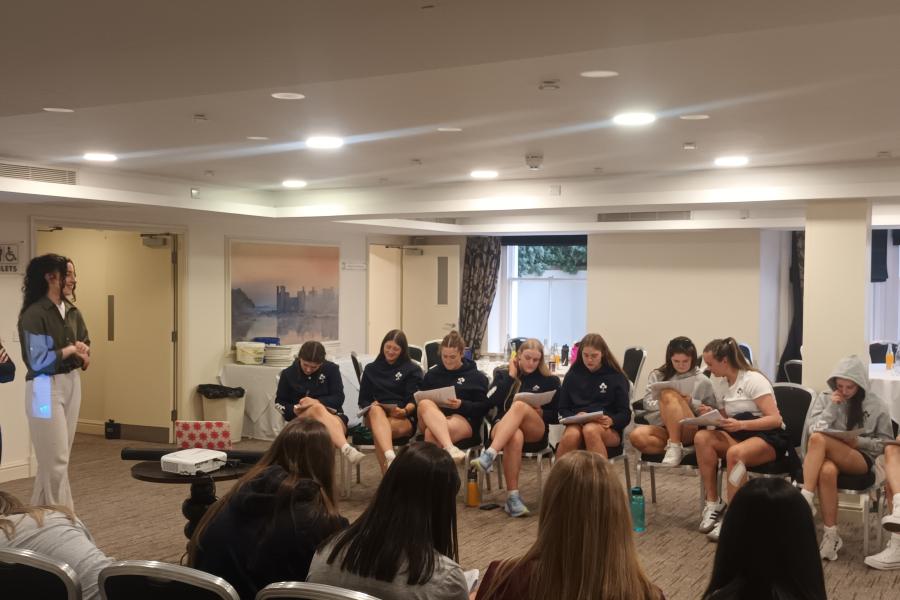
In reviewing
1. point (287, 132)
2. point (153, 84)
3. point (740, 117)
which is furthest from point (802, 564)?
point (287, 132)

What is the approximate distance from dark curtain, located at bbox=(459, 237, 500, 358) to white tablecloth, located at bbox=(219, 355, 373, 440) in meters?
3.27

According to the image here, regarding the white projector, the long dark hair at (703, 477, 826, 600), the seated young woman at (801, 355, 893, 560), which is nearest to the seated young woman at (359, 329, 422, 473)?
the white projector

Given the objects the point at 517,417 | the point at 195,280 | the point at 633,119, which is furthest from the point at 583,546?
the point at 195,280

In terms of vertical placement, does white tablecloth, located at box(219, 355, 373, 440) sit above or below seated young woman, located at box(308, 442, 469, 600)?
below

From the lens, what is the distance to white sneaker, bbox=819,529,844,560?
5031mm

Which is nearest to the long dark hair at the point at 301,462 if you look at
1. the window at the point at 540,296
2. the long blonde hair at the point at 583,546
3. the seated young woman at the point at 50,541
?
the seated young woman at the point at 50,541

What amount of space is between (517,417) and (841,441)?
77.7 inches

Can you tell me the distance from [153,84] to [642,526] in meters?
3.94

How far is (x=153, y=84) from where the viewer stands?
10.8 feet

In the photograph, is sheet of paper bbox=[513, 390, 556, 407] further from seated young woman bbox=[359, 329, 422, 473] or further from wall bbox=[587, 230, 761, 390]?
wall bbox=[587, 230, 761, 390]

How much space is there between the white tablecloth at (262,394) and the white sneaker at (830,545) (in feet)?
15.4

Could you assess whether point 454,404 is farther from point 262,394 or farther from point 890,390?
point 890,390

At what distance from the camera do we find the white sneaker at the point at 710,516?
548cm

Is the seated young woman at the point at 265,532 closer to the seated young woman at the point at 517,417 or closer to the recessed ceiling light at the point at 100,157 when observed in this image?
the seated young woman at the point at 517,417
